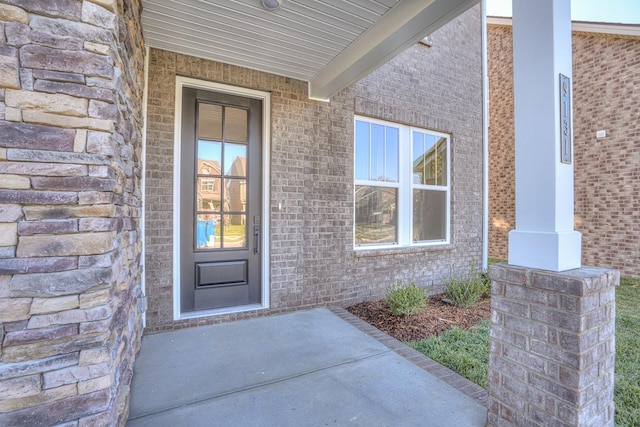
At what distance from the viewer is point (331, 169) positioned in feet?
12.5

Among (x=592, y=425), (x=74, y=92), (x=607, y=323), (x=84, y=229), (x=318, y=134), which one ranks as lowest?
(x=592, y=425)

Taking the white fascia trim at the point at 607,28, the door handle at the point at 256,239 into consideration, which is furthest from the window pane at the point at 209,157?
the white fascia trim at the point at 607,28

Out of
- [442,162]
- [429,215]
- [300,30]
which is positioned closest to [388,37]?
[300,30]

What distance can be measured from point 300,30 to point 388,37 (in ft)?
2.51

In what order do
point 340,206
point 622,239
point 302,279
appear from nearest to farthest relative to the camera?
1. point 302,279
2. point 340,206
3. point 622,239

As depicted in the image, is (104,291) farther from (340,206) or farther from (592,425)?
(340,206)

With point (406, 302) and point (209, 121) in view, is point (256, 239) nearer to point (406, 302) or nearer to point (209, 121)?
point (209, 121)

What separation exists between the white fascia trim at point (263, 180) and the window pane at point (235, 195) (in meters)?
0.22

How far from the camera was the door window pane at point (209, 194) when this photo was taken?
125 inches

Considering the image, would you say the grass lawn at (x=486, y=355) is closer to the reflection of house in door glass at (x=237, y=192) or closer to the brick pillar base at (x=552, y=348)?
the brick pillar base at (x=552, y=348)

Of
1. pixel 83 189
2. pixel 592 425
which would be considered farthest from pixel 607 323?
pixel 83 189

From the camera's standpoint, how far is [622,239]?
5.91 meters

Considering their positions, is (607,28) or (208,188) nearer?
(208,188)

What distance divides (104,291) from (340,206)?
283 centimetres
